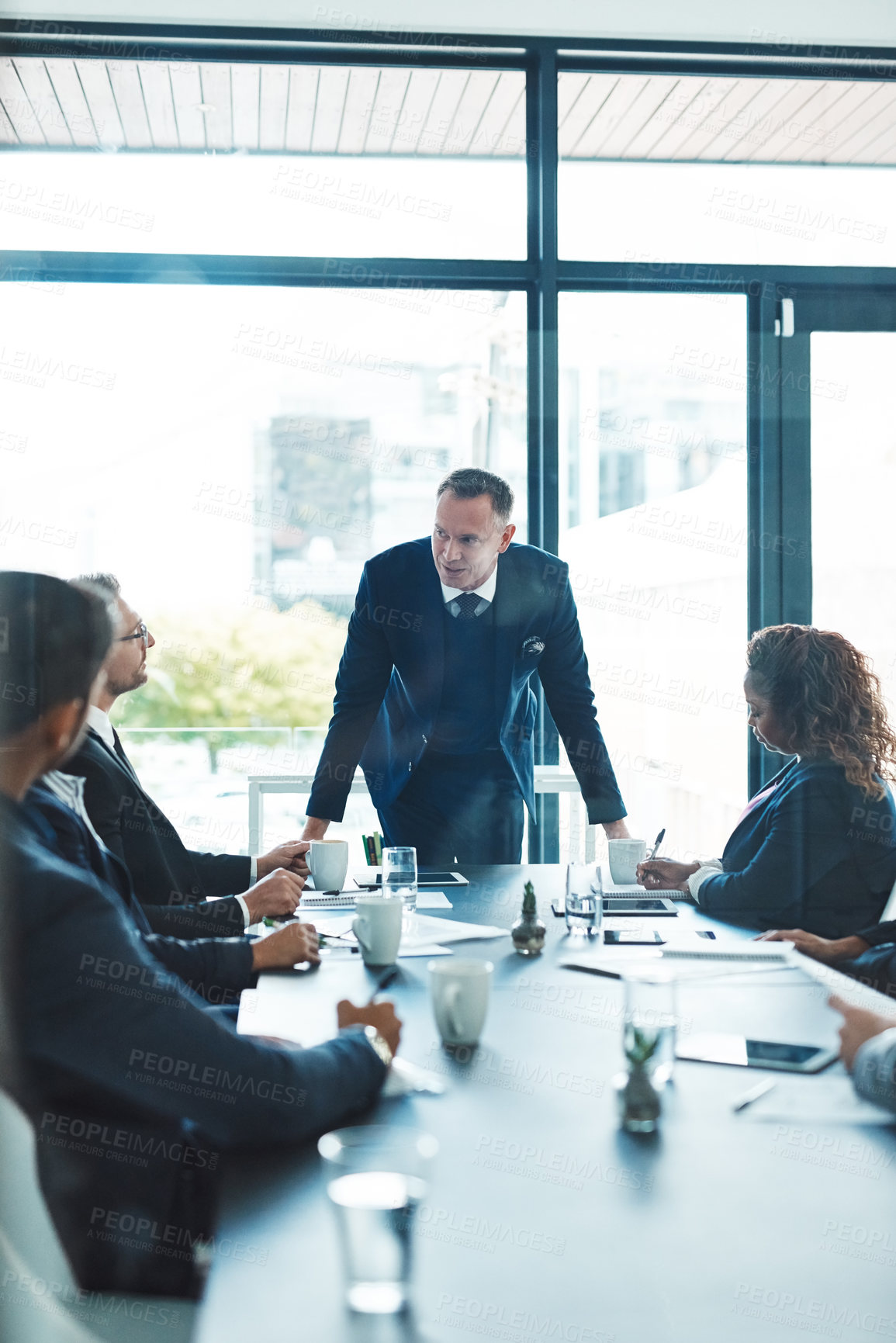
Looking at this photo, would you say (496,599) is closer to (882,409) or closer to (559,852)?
(559,852)

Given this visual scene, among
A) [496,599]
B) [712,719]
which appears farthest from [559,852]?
[496,599]

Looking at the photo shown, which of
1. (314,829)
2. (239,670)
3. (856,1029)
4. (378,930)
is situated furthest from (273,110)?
(856,1029)

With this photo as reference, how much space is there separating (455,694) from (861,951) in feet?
4.35

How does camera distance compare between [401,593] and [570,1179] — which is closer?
[570,1179]

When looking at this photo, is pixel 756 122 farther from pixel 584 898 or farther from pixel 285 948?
pixel 285 948

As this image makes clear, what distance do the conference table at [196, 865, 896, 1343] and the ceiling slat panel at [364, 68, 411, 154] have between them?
3262 mm

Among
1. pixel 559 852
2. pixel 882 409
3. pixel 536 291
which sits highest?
pixel 536 291

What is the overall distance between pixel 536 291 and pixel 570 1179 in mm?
3287

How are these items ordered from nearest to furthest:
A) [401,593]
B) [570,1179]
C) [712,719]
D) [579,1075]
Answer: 1. [570,1179]
2. [579,1075]
3. [401,593]
4. [712,719]

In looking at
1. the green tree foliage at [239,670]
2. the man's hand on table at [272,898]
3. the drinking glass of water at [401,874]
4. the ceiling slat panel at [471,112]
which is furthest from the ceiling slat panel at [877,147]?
the man's hand on table at [272,898]

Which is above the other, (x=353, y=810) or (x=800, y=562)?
(x=800, y=562)

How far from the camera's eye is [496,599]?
3.02m

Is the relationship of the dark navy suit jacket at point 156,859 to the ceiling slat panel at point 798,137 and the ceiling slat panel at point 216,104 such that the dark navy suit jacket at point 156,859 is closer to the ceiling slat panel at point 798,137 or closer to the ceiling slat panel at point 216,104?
the ceiling slat panel at point 216,104

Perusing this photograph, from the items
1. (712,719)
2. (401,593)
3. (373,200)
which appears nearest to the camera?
(401,593)
